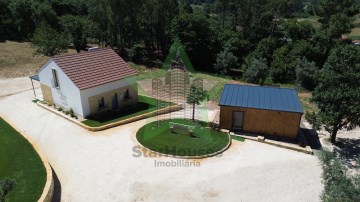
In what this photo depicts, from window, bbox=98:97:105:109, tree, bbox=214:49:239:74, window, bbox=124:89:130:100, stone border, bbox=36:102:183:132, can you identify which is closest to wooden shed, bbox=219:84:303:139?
stone border, bbox=36:102:183:132

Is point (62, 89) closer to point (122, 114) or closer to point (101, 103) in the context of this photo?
point (101, 103)

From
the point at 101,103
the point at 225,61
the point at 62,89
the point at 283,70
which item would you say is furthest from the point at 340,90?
the point at 225,61

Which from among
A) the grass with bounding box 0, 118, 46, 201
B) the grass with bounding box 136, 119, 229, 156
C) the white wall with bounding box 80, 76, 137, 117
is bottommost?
the grass with bounding box 136, 119, 229, 156

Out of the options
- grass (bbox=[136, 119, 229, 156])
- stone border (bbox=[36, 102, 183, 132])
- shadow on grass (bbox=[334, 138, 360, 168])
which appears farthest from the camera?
stone border (bbox=[36, 102, 183, 132])

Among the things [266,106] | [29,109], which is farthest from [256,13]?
[29,109]

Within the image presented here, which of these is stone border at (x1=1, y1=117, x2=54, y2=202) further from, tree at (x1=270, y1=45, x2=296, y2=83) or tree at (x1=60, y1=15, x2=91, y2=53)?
tree at (x1=270, y1=45, x2=296, y2=83)

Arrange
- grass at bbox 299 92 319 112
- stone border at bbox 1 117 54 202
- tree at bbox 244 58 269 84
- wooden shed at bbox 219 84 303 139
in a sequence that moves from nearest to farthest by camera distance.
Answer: stone border at bbox 1 117 54 202
wooden shed at bbox 219 84 303 139
grass at bbox 299 92 319 112
tree at bbox 244 58 269 84

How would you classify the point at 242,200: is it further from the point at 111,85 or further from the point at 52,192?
the point at 111,85

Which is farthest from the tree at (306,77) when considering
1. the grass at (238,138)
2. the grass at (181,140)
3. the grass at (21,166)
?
the grass at (21,166)
